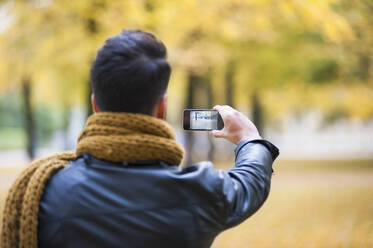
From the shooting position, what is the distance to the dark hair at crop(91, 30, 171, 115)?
1.38m

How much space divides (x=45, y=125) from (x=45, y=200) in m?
42.7

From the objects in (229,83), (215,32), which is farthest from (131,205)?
(229,83)

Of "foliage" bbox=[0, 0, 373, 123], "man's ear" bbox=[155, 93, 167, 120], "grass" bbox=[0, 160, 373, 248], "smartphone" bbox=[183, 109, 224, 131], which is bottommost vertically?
"grass" bbox=[0, 160, 373, 248]

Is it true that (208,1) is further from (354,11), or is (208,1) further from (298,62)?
(298,62)

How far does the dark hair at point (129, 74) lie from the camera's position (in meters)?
1.38

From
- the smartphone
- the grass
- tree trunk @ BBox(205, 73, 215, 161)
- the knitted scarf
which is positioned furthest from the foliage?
the knitted scarf

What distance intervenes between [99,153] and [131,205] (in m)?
0.18

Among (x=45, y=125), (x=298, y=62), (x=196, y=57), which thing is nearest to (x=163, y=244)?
(x=196, y=57)

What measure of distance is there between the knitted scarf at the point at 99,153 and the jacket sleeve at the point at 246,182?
194 millimetres

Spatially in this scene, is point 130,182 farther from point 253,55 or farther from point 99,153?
point 253,55

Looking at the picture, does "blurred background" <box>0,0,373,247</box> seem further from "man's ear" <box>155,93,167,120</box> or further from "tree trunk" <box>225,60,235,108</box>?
"man's ear" <box>155,93,167,120</box>

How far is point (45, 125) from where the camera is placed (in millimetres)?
42125

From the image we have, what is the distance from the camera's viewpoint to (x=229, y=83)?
20.6 metres

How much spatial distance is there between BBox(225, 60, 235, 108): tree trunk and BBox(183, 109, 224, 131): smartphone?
1633 cm
